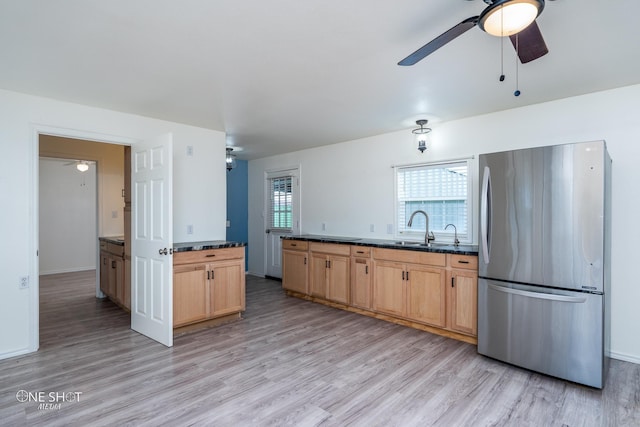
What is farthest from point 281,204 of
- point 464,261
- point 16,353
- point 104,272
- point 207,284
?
point 16,353

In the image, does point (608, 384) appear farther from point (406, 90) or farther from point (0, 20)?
point (0, 20)

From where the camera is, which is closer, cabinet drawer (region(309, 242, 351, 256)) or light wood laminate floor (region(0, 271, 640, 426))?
light wood laminate floor (region(0, 271, 640, 426))

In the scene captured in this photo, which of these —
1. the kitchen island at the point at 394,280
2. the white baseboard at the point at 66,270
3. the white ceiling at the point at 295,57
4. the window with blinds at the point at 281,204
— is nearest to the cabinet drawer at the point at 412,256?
the kitchen island at the point at 394,280

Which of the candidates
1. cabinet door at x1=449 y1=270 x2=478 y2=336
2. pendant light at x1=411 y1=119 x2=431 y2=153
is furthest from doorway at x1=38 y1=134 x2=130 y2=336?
cabinet door at x1=449 y1=270 x2=478 y2=336

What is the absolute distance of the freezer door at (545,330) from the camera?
2.43m

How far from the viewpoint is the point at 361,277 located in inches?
166

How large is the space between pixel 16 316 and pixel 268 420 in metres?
2.64

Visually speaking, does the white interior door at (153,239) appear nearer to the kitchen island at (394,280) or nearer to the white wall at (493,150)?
the kitchen island at (394,280)

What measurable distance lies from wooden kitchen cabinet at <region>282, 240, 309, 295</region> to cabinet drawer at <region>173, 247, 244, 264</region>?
43.5 inches

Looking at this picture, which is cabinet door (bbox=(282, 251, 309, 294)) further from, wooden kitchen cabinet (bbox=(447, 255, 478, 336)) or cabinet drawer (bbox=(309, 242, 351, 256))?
wooden kitchen cabinet (bbox=(447, 255, 478, 336))

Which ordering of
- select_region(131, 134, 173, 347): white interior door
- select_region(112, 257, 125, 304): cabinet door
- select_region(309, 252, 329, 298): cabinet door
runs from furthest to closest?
1. select_region(309, 252, 329, 298): cabinet door
2. select_region(112, 257, 125, 304): cabinet door
3. select_region(131, 134, 173, 347): white interior door

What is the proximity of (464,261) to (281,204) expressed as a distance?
3713mm

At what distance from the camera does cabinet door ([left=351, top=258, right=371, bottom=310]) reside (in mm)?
Result: 4133

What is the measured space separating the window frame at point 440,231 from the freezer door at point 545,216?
883 mm
